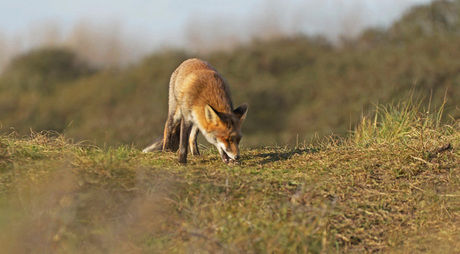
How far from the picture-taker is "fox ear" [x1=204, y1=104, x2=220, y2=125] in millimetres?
5816

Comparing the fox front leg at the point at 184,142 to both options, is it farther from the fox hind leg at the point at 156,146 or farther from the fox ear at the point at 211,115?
the fox hind leg at the point at 156,146

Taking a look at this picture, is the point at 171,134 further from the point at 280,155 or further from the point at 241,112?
the point at 280,155

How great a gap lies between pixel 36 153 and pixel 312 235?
129 inches

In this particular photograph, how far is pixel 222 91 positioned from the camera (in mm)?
6430

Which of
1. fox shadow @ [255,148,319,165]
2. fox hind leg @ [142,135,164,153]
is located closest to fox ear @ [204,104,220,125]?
fox shadow @ [255,148,319,165]

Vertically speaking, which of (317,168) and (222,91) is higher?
(222,91)

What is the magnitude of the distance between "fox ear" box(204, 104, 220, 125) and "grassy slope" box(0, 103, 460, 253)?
0.72m

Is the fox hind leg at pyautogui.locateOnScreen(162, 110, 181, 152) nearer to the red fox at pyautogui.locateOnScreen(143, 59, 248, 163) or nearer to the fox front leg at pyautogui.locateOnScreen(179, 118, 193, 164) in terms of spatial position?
the red fox at pyautogui.locateOnScreen(143, 59, 248, 163)

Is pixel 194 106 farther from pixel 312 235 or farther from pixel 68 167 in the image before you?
pixel 312 235

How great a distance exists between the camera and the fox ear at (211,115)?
229 inches

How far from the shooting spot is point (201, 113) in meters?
6.26

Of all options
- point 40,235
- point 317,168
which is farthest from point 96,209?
point 317,168

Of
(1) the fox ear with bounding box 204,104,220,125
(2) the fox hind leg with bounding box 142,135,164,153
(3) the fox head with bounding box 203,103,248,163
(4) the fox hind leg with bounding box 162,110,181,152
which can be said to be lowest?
(2) the fox hind leg with bounding box 142,135,164,153

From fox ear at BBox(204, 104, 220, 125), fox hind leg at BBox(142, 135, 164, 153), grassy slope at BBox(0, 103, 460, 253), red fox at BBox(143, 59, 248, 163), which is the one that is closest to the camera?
grassy slope at BBox(0, 103, 460, 253)
